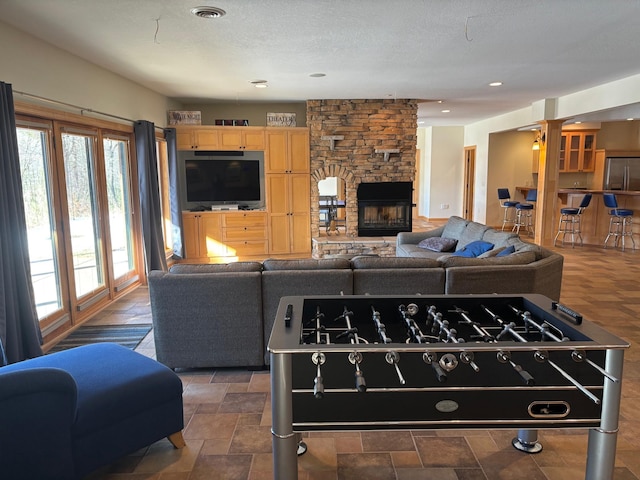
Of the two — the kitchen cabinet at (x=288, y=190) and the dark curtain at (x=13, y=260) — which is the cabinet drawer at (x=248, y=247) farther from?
the dark curtain at (x=13, y=260)

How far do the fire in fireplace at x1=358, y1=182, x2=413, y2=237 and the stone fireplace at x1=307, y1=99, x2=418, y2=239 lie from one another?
0.10 meters

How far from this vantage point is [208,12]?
3238 millimetres

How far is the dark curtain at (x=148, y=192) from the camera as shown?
589 cm

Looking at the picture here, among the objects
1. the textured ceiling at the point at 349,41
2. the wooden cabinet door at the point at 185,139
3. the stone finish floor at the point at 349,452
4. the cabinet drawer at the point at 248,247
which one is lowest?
the stone finish floor at the point at 349,452

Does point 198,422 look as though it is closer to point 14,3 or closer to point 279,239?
point 14,3

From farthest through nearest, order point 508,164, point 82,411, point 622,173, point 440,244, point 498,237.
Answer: point 508,164 < point 622,173 < point 440,244 < point 498,237 < point 82,411

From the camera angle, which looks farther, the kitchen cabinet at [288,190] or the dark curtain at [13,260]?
the kitchen cabinet at [288,190]

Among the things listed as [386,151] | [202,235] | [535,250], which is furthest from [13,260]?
[386,151]

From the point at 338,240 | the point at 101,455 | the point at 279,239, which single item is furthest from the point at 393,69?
the point at 101,455

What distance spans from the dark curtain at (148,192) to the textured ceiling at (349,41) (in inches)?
28.0

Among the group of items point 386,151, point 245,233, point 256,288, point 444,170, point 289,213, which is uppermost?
point 386,151

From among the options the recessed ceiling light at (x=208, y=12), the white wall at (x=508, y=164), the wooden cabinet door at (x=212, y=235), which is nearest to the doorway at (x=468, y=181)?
the white wall at (x=508, y=164)

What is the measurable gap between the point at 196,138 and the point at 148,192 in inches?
73.8

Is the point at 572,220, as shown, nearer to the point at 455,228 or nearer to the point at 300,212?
the point at 455,228
